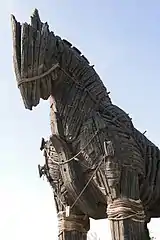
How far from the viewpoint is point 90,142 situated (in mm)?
4562

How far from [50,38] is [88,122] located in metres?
0.81

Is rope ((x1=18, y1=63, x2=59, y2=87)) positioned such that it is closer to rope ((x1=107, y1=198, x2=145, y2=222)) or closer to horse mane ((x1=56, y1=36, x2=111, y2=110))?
horse mane ((x1=56, y1=36, x2=111, y2=110))

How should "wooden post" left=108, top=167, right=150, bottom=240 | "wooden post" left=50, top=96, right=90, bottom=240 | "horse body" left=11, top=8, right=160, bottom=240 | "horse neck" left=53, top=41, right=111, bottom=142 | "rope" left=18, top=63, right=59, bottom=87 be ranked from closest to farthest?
"wooden post" left=108, top=167, right=150, bottom=240 → "horse body" left=11, top=8, right=160, bottom=240 → "rope" left=18, top=63, right=59, bottom=87 → "horse neck" left=53, top=41, right=111, bottom=142 → "wooden post" left=50, top=96, right=90, bottom=240

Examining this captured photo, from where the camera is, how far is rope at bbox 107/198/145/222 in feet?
14.4

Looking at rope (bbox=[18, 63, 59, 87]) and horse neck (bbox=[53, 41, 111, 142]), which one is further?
horse neck (bbox=[53, 41, 111, 142])

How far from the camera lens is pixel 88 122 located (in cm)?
466

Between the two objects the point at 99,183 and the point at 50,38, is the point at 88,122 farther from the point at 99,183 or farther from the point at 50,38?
the point at 50,38

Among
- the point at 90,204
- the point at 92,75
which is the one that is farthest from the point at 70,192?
the point at 92,75

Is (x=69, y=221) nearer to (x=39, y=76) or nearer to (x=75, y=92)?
(x=75, y=92)

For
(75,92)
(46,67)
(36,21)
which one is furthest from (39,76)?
(36,21)

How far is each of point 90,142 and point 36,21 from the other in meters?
1.19

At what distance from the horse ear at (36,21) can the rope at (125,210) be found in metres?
1.63

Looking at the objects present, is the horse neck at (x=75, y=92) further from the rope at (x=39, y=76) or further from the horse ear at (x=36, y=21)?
the horse ear at (x=36, y=21)

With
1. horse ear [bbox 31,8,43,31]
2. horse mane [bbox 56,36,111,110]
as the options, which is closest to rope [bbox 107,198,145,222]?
horse mane [bbox 56,36,111,110]
